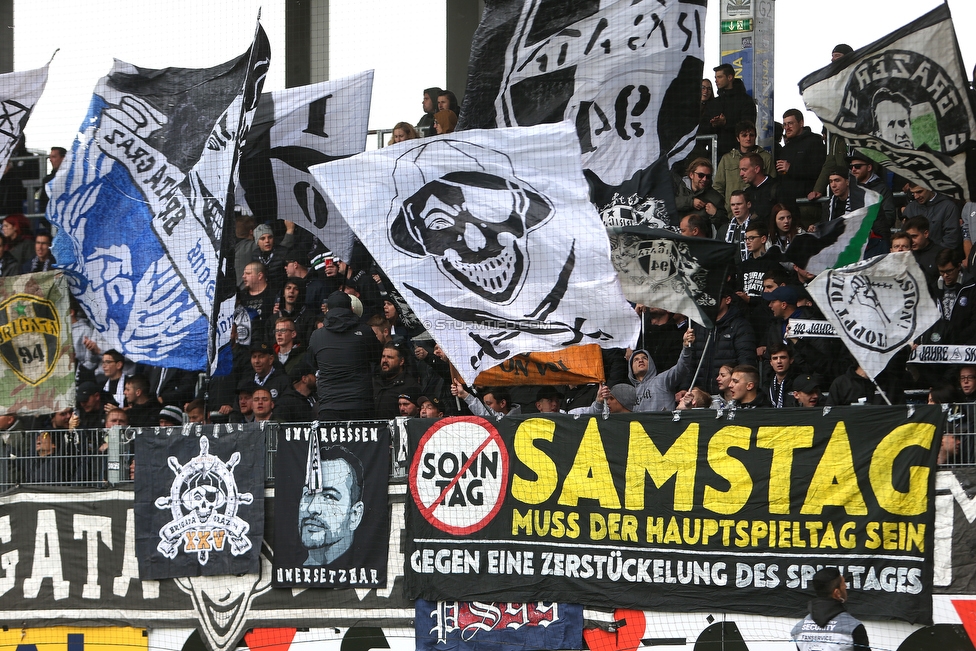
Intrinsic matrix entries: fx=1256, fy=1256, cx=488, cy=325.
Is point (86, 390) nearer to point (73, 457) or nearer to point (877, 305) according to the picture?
point (73, 457)

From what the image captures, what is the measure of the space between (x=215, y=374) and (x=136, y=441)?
3.16ft

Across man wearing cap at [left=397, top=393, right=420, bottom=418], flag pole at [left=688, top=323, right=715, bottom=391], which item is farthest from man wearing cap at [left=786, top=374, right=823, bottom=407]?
man wearing cap at [left=397, top=393, right=420, bottom=418]

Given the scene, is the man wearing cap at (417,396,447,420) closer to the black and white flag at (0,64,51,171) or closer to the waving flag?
the waving flag

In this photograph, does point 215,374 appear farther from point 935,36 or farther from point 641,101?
point 935,36

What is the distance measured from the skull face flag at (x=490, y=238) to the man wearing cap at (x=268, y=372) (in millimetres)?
1784

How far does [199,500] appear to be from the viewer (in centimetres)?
1119

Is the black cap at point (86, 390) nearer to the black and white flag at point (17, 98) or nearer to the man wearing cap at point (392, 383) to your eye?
the black and white flag at point (17, 98)

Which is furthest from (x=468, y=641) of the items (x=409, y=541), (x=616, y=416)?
(x=616, y=416)

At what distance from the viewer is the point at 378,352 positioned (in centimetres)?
1130

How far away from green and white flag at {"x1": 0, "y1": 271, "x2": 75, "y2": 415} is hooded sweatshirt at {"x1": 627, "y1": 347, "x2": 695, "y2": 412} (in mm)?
5316

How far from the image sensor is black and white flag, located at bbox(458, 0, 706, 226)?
11.3m

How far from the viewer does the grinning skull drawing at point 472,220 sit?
402 inches

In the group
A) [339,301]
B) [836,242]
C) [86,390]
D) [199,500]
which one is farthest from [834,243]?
[86,390]

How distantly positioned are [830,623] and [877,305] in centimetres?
249
